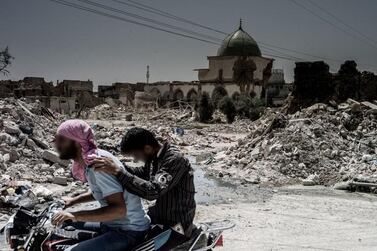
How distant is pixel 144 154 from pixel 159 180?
252 mm

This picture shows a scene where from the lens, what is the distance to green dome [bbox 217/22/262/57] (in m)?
65.0

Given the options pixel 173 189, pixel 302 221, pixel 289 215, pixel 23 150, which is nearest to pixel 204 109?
pixel 23 150

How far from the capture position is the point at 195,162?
1753cm

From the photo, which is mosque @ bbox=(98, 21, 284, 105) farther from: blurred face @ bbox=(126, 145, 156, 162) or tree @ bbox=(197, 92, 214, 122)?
blurred face @ bbox=(126, 145, 156, 162)

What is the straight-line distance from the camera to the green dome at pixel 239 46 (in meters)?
65.0

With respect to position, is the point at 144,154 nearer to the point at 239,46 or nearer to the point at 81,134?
the point at 81,134

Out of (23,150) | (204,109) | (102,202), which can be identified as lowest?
(23,150)

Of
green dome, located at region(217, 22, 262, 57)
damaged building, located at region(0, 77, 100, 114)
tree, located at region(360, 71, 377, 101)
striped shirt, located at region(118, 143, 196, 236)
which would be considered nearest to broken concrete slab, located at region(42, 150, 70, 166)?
striped shirt, located at region(118, 143, 196, 236)

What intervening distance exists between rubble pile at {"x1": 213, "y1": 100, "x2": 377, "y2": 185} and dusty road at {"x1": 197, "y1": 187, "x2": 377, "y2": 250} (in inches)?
78.0

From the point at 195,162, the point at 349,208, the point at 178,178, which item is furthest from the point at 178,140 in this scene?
the point at 178,178

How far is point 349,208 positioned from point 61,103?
43040mm

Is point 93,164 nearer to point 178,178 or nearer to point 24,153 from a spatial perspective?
point 178,178

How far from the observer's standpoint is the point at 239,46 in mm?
65250

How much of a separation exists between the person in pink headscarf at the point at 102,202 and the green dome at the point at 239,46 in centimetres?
6274
